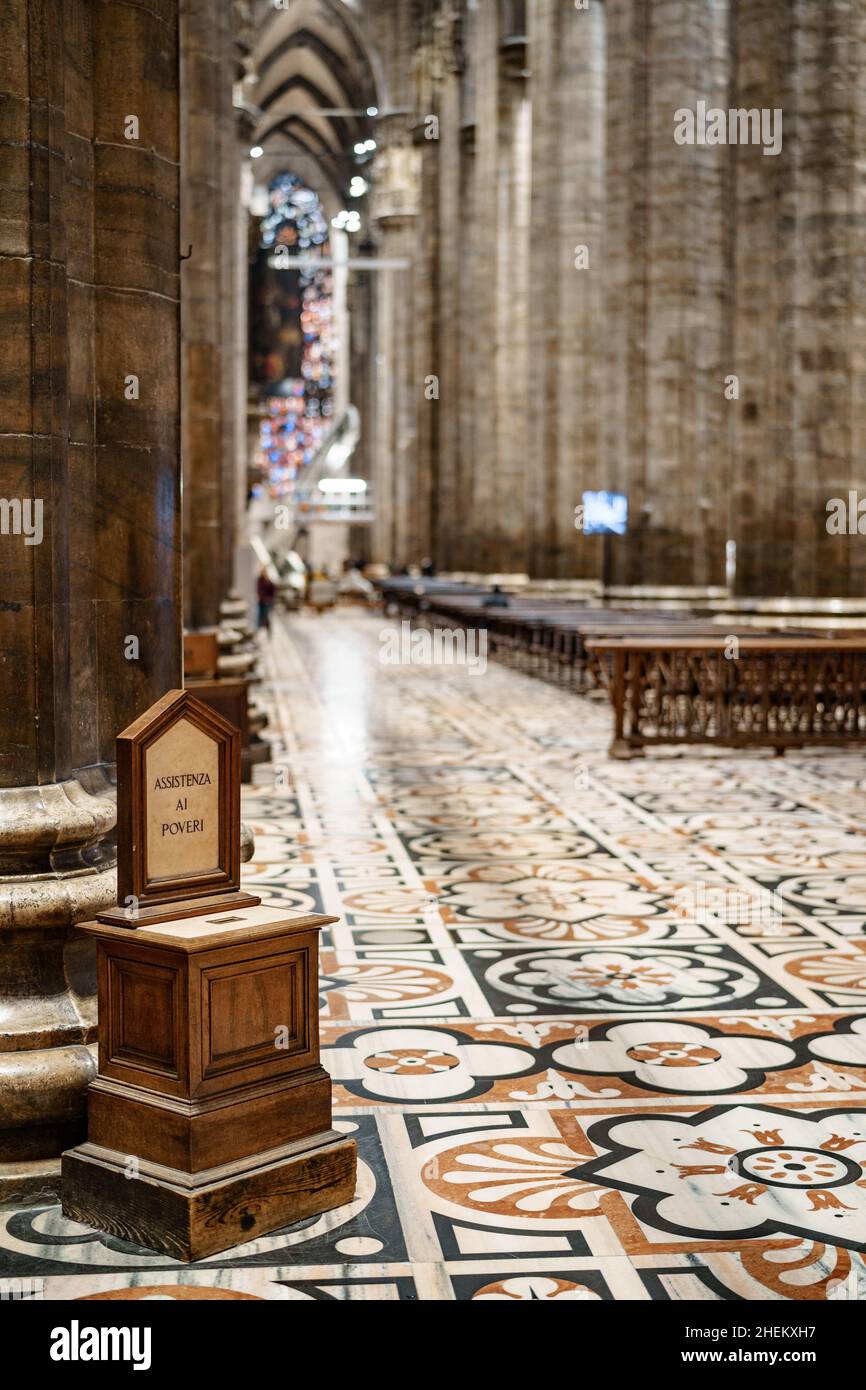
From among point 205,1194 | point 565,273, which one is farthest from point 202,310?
point 565,273

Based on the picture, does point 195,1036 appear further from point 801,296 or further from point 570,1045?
point 801,296

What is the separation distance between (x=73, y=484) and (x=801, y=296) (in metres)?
13.0

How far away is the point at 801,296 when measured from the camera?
1598cm

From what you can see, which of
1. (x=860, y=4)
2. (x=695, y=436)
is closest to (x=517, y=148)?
(x=695, y=436)

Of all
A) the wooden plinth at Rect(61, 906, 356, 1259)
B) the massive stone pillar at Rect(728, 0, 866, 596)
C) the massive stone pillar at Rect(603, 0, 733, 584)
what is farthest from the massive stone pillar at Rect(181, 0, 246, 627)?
the massive stone pillar at Rect(603, 0, 733, 584)

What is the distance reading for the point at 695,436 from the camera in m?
22.0

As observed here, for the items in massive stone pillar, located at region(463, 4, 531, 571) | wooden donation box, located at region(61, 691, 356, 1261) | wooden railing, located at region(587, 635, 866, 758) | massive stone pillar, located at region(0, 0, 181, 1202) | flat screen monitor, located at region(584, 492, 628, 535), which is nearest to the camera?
wooden donation box, located at region(61, 691, 356, 1261)

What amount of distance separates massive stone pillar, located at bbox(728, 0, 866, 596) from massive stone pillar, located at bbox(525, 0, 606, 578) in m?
10.9

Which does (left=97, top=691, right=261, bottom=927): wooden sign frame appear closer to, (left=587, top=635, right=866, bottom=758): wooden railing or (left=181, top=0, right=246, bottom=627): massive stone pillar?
(left=181, top=0, right=246, bottom=627): massive stone pillar

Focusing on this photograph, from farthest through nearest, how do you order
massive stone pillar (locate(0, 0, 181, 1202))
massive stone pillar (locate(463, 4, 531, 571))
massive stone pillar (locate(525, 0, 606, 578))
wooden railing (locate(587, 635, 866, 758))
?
massive stone pillar (locate(463, 4, 531, 571)) → massive stone pillar (locate(525, 0, 606, 578)) → wooden railing (locate(587, 635, 866, 758)) → massive stone pillar (locate(0, 0, 181, 1202))

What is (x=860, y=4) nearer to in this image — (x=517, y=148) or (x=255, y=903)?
(x=255, y=903)

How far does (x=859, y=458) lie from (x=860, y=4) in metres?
4.28

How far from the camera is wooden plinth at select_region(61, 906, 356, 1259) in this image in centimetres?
341

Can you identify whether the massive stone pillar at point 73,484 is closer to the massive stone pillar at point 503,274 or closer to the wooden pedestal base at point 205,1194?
the wooden pedestal base at point 205,1194
